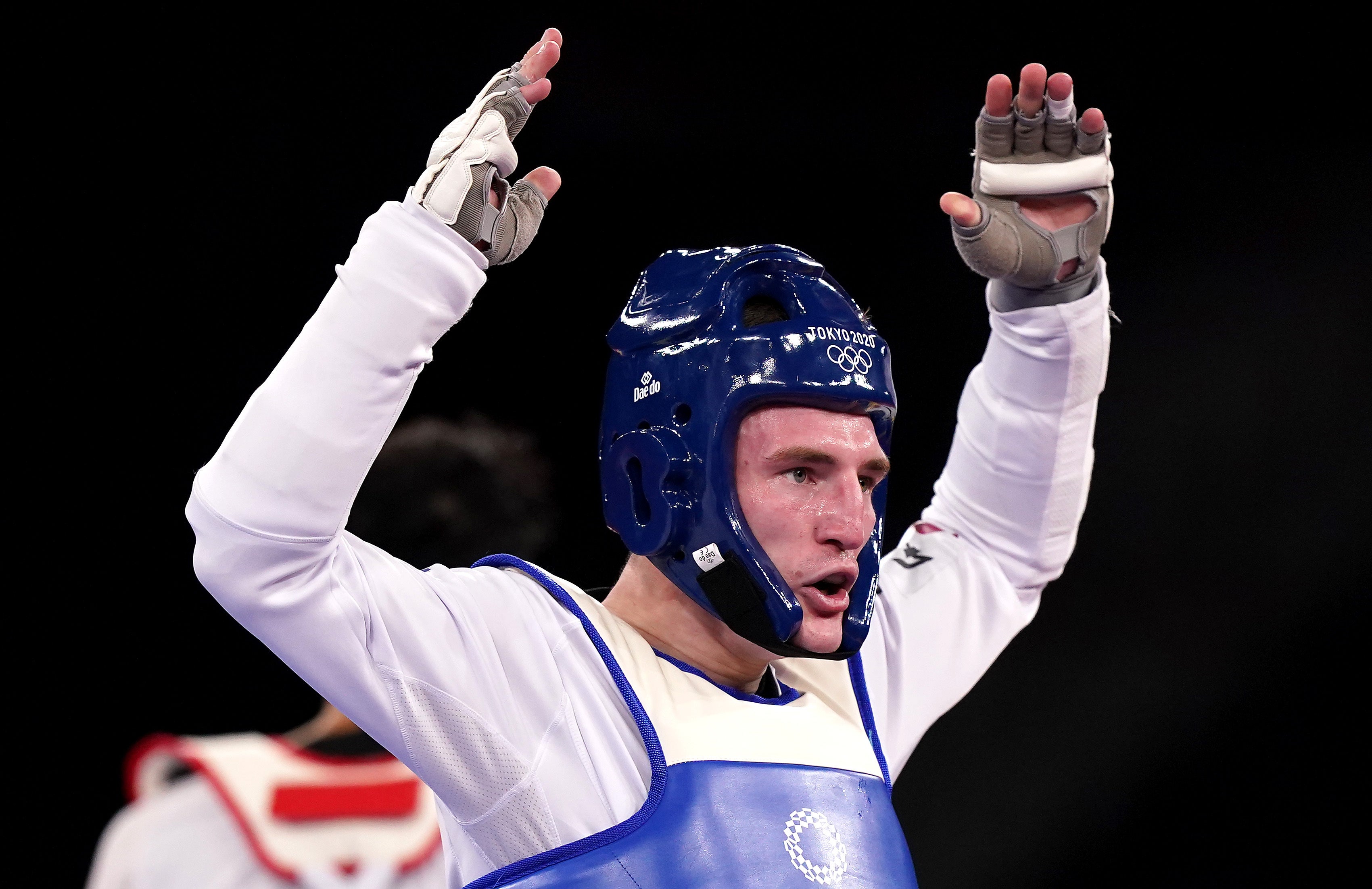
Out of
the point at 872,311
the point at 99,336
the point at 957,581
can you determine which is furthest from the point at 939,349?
the point at 99,336

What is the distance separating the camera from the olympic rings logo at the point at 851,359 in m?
1.72

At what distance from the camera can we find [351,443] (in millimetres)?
1377

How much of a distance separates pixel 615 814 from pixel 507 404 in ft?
5.06

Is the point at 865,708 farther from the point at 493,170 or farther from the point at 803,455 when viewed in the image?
the point at 493,170

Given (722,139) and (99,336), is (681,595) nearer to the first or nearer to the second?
(99,336)

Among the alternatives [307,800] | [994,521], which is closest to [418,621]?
[307,800]

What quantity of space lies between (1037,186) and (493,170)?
0.91m

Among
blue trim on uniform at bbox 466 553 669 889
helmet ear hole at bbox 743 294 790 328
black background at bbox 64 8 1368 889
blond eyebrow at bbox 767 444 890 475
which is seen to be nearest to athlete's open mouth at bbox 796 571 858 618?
blond eyebrow at bbox 767 444 890 475

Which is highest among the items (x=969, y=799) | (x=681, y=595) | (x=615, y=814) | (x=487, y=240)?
(x=487, y=240)

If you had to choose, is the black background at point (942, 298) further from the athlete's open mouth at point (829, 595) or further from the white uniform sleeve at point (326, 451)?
the athlete's open mouth at point (829, 595)

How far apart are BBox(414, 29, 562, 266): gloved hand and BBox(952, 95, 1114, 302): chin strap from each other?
69 cm

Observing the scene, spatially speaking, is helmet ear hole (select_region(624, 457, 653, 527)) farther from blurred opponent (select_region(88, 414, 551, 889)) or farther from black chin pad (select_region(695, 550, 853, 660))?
blurred opponent (select_region(88, 414, 551, 889))

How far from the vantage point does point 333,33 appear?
2.79 metres

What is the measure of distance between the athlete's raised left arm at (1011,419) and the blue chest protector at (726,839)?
0.39 metres
